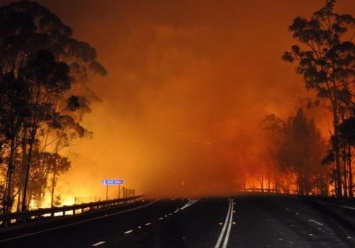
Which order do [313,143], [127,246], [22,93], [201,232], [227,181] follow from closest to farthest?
[127,246] < [201,232] < [22,93] < [313,143] < [227,181]

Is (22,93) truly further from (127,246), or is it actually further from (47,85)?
(127,246)

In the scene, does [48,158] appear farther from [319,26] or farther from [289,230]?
[289,230]

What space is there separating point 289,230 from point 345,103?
4293 centimetres

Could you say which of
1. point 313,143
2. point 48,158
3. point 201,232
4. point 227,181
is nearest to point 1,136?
point 48,158

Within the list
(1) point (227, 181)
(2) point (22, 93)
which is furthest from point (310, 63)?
(1) point (227, 181)

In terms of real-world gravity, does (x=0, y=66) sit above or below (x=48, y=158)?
above

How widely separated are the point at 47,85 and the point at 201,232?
24149 millimetres

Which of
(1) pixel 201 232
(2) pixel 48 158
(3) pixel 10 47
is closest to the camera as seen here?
(1) pixel 201 232

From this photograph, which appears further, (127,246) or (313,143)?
(313,143)

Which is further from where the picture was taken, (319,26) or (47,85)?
(319,26)

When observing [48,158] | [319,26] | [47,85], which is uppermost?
[319,26]

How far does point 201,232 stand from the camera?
1809cm

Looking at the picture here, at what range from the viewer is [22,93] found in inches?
1318

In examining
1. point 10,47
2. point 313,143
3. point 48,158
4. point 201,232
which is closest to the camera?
point 201,232
